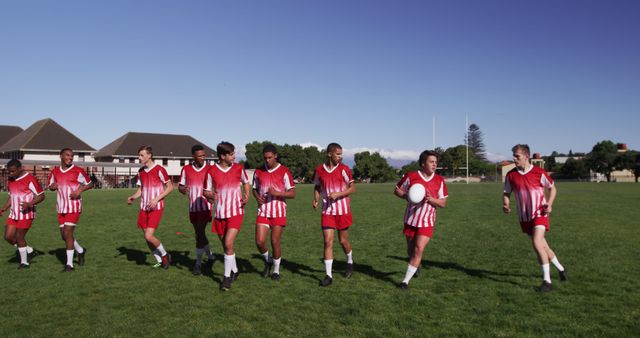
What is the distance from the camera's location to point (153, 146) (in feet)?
287

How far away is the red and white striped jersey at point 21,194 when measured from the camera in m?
9.49

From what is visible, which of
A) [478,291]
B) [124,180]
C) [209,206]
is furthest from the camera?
[124,180]

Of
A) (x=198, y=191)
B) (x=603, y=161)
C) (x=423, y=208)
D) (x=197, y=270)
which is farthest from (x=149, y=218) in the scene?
(x=603, y=161)

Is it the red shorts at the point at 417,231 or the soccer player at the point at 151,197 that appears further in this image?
the soccer player at the point at 151,197

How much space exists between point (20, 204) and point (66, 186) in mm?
Result: 1041

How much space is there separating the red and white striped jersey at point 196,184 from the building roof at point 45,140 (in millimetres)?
72462

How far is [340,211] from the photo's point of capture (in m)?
8.18

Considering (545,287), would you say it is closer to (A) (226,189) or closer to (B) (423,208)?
(B) (423,208)

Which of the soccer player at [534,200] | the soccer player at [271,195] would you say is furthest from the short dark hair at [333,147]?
the soccer player at [534,200]

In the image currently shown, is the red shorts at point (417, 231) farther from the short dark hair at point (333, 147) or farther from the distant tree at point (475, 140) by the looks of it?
the distant tree at point (475, 140)

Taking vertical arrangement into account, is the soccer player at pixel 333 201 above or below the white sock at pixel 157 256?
above

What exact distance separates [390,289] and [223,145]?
3.63 metres

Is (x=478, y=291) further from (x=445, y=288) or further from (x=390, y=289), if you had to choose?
(x=390, y=289)

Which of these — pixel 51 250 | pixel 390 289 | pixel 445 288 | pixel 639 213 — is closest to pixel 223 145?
pixel 390 289
